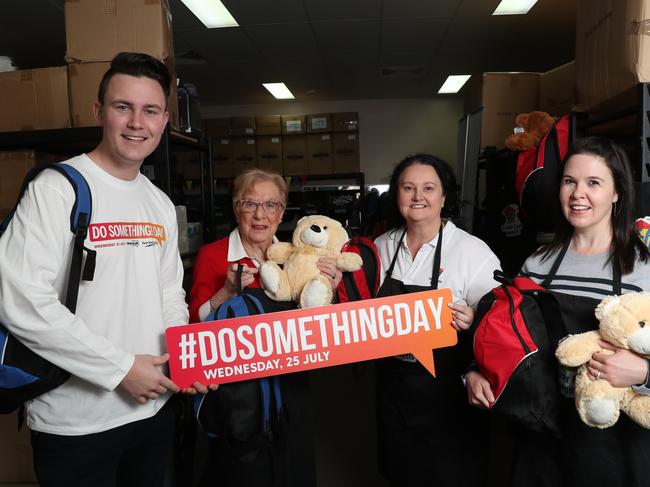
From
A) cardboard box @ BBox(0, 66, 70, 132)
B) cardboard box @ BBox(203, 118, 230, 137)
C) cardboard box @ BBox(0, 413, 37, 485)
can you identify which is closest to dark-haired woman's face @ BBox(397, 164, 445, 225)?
cardboard box @ BBox(0, 66, 70, 132)

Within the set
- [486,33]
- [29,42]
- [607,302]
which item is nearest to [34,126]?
[607,302]

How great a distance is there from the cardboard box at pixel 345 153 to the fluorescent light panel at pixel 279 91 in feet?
3.91

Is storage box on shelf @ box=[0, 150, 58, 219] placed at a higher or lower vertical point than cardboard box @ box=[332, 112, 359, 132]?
lower

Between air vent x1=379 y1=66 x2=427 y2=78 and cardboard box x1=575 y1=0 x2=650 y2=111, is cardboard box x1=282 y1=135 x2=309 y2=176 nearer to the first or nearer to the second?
air vent x1=379 y1=66 x2=427 y2=78

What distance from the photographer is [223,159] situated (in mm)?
6754

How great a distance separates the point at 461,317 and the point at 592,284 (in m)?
0.36

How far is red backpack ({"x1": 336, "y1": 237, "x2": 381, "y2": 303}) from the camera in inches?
57.7

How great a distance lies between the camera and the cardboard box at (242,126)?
669 centimetres

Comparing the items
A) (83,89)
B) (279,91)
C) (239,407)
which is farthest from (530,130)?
(279,91)

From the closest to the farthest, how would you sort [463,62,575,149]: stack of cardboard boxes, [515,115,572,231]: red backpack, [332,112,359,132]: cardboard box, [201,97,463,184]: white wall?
[515,115,572,231]: red backpack < [463,62,575,149]: stack of cardboard boxes < [332,112,359,132]: cardboard box < [201,97,463,184]: white wall

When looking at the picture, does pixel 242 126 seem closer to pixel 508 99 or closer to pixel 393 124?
pixel 393 124

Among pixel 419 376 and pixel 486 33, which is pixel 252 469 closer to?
pixel 419 376

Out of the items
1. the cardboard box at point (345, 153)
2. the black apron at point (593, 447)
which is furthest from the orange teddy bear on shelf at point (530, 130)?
the cardboard box at point (345, 153)

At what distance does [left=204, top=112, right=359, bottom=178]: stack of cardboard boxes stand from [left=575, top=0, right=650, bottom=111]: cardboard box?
15.0 ft
